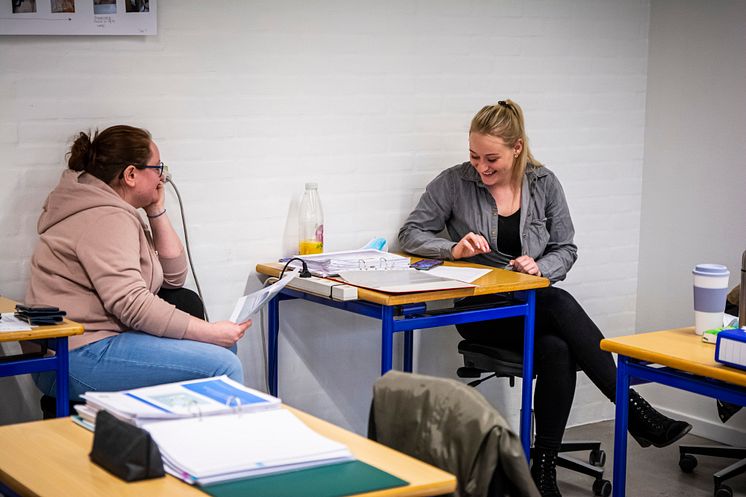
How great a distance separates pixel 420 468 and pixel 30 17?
86.5 inches

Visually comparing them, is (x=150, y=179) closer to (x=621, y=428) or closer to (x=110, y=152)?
(x=110, y=152)

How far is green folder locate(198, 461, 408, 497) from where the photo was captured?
5.10 ft

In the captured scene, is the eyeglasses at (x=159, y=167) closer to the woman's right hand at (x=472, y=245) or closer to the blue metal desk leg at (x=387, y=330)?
the blue metal desk leg at (x=387, y=330)

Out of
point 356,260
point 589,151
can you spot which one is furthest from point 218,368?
point 589,151

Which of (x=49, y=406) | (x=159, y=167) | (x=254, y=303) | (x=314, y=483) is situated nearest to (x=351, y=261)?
(x=254, y=303)

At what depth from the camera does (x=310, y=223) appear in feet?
12.3

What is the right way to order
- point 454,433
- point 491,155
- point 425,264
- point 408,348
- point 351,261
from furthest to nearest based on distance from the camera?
point 408,348 → point 491,155 → point 425,264 → point 351,261 → point 454,433

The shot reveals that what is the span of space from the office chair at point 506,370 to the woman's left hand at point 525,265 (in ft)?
1.03

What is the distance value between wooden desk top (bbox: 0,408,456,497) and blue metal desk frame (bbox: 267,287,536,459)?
128 cm

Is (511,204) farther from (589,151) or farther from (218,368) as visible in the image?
(218,368)

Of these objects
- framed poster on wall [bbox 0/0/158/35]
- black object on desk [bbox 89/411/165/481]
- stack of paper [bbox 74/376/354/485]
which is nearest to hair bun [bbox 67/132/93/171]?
framed poster on wall [bbox 0/0/158/35]

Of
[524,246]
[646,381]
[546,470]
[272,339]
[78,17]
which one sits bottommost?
[546,470]

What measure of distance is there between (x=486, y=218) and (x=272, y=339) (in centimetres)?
95

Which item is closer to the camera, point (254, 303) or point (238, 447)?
point (238, 447)
